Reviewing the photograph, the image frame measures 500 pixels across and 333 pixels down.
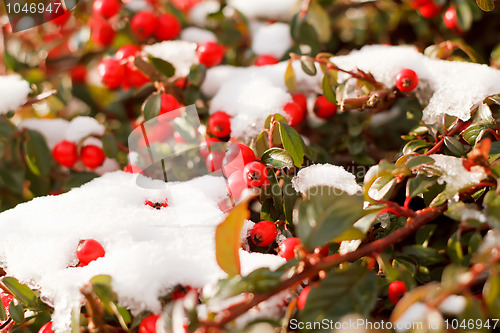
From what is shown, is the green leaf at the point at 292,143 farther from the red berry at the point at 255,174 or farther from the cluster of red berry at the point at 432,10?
the cluster of red berry at the point at 432,10

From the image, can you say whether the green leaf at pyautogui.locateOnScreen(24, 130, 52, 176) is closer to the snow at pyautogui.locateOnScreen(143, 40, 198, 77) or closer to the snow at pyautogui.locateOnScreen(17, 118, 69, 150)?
the snow at pyautogui.locateOnScreen(17, 118, 69, 150)

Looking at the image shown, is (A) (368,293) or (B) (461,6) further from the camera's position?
(B) (461,6)

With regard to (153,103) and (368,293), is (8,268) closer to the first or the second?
(153,103)

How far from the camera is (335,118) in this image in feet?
5.21

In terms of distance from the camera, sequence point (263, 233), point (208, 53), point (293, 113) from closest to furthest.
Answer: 1. point (263, 233)
2. point (293, 113)
3. point (208, 53)

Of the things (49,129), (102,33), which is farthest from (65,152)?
(102,33)

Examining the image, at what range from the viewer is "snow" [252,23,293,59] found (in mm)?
1870

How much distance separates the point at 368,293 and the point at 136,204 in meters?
0.73

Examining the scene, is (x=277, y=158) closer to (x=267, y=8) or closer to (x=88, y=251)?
(x=88, y=251)

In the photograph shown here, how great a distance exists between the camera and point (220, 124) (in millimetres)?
1453

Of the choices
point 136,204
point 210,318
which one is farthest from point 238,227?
point 136,204

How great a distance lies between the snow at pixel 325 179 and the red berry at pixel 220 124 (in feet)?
1.12

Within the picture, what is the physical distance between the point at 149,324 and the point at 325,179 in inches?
22.6

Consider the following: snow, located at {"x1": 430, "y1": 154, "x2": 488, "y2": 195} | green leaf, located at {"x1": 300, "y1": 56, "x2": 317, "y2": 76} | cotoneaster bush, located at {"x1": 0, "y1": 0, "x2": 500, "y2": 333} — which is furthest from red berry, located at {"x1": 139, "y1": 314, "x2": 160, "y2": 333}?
green leaf, located at {"x1": 300, "y1": 56, "x2": 317, "y2": 76}
